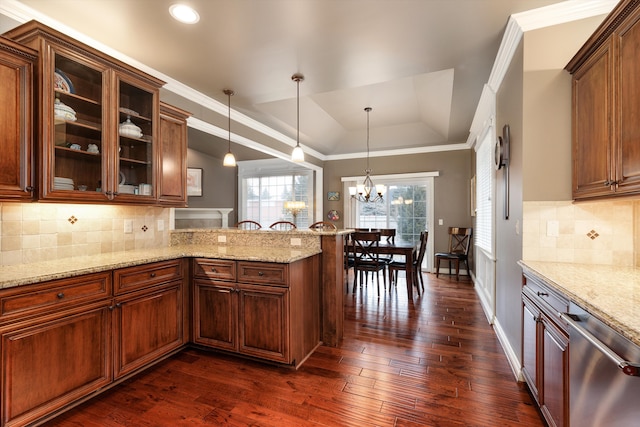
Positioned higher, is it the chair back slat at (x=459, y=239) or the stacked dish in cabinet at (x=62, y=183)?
the stacked dish in cabinet at (x=62, y=183)

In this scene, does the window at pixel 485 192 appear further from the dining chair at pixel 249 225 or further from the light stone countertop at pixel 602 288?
the dining chair at pixel 249 225

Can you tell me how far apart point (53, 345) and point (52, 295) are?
29 cm

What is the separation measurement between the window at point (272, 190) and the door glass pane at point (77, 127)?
5.06 meters

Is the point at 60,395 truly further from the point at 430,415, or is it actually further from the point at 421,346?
the point at 421,346

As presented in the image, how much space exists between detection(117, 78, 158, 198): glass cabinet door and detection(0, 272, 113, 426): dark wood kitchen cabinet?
0.87m

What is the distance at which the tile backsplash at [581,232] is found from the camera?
1925mm

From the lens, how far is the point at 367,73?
3057 mm

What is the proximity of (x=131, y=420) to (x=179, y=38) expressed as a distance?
8.99ft

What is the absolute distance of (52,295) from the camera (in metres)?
1.72

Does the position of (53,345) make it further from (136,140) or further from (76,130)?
(136,140)

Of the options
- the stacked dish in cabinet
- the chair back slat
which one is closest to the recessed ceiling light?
the stacked dish in cabinet

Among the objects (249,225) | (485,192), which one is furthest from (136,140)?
(249,225)

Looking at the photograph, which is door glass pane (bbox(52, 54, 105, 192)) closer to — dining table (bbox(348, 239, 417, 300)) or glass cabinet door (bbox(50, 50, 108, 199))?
glass cabinet door (bbox(50, 50, 108, 199))

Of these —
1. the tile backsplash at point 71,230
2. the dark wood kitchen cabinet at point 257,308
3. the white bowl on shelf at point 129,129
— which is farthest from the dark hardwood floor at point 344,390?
the white bowl on shelf at point 129,129
